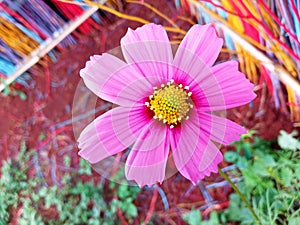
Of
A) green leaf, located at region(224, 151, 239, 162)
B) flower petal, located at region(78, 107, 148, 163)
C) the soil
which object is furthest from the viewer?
the soil

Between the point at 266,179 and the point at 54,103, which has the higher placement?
the point at 54,103

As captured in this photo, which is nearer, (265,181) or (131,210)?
(265,181)

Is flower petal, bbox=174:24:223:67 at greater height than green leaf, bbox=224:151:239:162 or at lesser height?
lesser

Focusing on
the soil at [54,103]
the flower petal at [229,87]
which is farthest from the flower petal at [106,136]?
the soil at [54,103]

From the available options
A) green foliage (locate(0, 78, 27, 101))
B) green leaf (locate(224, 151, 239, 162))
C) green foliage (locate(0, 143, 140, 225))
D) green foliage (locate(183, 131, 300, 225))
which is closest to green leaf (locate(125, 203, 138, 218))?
green foliage (locate(0, 143, 140, 225))

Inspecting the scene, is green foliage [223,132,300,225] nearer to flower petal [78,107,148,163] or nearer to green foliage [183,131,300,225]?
green foliage [183,131,300,225]

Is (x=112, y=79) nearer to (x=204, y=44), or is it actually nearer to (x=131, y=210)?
(x=204, y=44)

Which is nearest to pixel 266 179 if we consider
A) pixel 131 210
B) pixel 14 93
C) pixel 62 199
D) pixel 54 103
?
pixel 131 210
